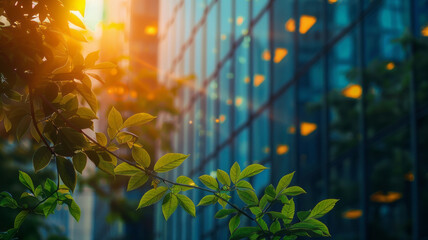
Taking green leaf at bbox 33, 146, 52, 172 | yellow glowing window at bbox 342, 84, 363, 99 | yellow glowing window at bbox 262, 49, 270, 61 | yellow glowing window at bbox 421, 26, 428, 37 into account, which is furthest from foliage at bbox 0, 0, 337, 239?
yellow glowing window at bbox 262, 49, 270, 61

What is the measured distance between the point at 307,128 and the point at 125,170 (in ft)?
29.9

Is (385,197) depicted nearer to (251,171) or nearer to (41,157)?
(251,171)

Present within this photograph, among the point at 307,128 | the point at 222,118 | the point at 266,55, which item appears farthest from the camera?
the point at 222,118

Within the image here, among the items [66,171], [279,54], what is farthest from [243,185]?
[279,54]

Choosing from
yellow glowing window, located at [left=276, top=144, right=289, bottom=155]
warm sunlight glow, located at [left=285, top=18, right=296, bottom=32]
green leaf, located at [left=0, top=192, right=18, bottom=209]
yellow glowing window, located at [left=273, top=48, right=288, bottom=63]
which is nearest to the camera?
green leaf, located at [left=0, top=192, right=18, bottom=209]

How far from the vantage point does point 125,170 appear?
2.12m

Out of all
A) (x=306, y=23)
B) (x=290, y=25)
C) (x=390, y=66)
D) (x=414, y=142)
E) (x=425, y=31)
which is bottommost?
(x=414, y=142)

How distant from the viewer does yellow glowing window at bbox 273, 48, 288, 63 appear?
12.0 m

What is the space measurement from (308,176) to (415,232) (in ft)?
10.2

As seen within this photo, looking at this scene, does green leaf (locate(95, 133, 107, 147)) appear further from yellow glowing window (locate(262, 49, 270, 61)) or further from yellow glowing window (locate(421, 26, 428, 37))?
yellow glowing window (locate(262, 49, 270, 61))

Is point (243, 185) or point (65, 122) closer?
point (243, 185)

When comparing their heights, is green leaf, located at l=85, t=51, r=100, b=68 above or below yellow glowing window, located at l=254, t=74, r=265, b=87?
below

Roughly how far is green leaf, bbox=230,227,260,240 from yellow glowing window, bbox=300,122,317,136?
900 centimetres

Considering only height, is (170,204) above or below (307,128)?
→ below
